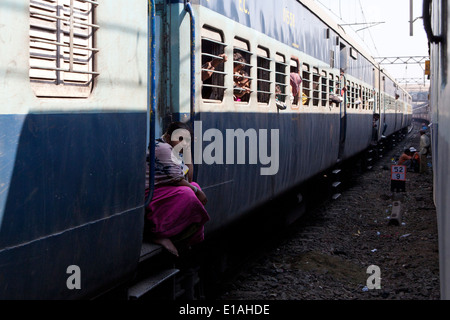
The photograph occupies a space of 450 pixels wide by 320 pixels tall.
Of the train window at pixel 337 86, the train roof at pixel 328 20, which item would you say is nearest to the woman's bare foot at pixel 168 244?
the train roof at pixel 328 20

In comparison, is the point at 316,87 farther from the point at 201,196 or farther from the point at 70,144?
the point at 70,144

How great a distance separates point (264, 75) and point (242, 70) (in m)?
0.81

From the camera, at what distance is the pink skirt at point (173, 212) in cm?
411

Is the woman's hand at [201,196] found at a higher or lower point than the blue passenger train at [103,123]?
lower

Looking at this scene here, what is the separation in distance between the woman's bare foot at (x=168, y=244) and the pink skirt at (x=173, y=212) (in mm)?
31

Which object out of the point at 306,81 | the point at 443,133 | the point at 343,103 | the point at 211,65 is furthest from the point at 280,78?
the point at 343,103

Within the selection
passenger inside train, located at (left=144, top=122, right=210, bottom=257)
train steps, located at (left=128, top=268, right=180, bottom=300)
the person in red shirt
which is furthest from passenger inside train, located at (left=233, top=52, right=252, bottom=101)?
the person in red shirt

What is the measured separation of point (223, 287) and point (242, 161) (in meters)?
1.42

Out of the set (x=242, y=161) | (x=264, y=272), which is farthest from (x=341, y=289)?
(x=242, y=161)

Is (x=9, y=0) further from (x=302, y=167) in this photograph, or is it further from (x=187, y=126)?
(x=302, y=167)

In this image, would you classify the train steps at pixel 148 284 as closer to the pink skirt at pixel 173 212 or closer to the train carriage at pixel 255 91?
the pink skirt at pixel 173 212

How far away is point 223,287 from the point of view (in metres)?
6.21

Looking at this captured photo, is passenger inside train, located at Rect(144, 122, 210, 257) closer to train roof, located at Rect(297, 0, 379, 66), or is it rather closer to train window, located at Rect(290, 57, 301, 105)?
train window, located at Rect(290, 57, 301, 105)

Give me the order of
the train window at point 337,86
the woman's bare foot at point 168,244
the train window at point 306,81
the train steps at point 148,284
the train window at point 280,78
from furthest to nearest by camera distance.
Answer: the train window at point 337,86 → the train window at point 306,81 → the train window at point 280,78 → the woman's bare foot at point 168,244 → the train steps at point 148,284
